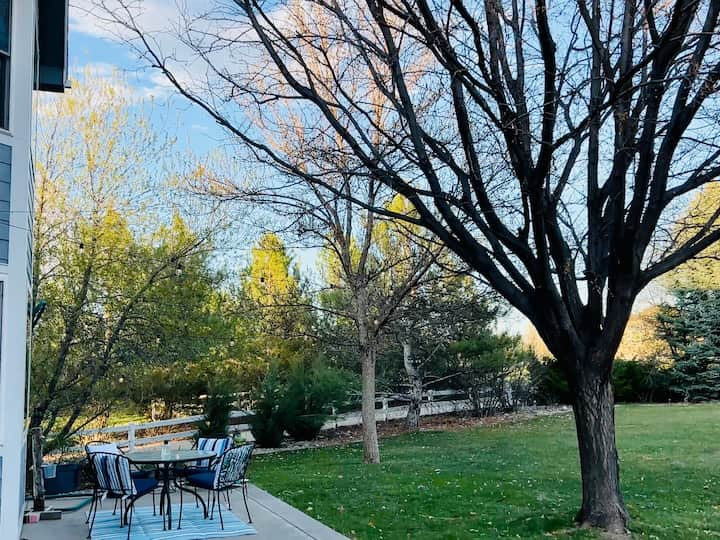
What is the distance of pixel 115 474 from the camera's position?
6.32 m

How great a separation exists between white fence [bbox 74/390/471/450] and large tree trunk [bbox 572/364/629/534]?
7.58m

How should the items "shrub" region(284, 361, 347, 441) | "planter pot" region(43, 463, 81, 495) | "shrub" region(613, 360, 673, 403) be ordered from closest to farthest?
1. "planter pot" region(43, 463, 81, 495)
2. "shrub" region(284, 361, 347, 441)
3. "shrub" region(613, 360, 673, 403)

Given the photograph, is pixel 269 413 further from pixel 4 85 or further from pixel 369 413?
pixel 4 85

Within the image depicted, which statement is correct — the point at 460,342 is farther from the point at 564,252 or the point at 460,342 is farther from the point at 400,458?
the point at 564,252

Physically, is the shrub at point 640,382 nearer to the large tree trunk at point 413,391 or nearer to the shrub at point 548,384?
the shrub at point 548,384

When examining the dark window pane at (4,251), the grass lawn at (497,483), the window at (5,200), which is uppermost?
the window at (5,200)

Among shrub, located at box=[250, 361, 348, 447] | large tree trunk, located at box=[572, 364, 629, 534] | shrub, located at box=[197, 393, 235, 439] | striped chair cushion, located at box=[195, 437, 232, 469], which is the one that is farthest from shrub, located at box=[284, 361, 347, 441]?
large tree trunk, located at box=[572, 364, 629, 534]

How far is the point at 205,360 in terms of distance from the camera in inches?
495

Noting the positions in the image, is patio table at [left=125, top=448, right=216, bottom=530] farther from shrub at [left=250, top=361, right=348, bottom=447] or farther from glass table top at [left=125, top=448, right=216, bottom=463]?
shrub at [left=250, top=361, right=348, bottom=447]

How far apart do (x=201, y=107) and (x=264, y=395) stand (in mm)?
9523

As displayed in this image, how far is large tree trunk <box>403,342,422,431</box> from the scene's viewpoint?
16812mm

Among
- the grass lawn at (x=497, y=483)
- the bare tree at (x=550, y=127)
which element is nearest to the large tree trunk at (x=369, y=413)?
the grass lawn at (x=497, y=483)

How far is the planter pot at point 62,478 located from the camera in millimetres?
8539

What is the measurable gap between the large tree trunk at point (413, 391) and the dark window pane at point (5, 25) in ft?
42.0
